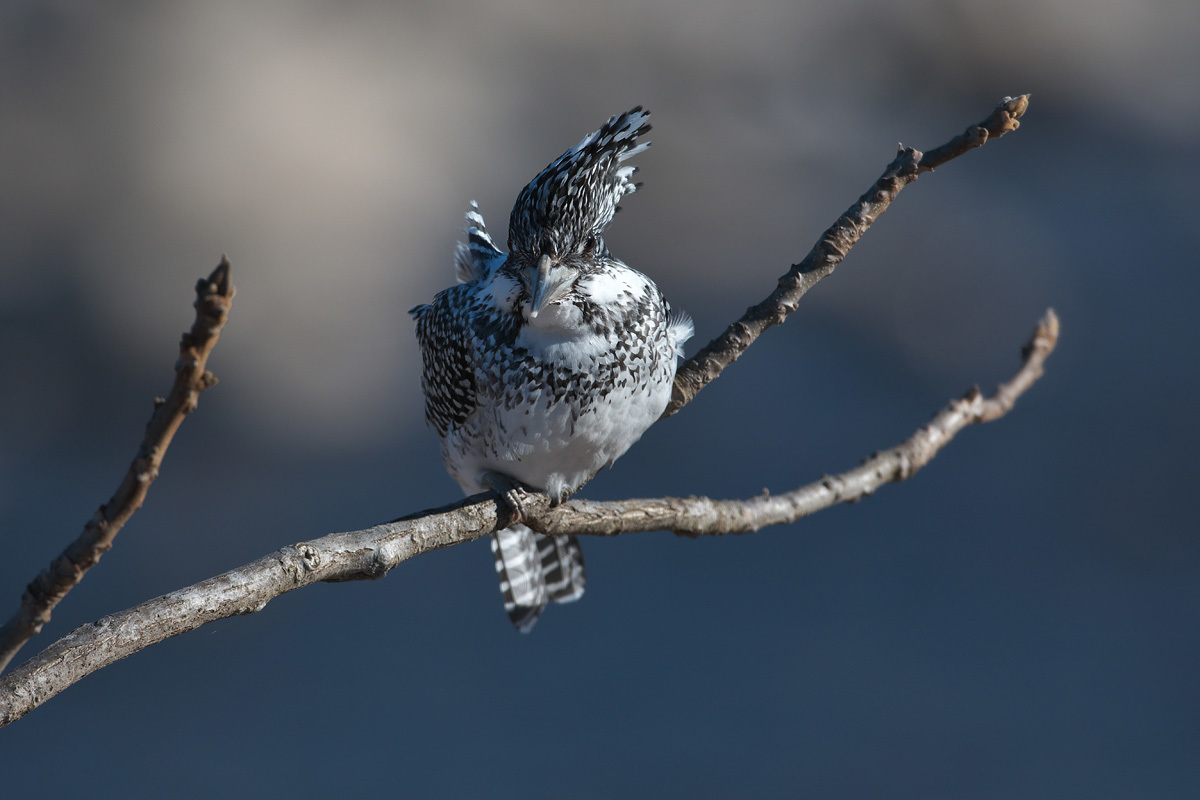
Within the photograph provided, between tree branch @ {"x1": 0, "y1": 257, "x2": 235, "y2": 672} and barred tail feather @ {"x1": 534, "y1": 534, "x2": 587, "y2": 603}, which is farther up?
barred tail feather @ {"x1": 534, "y1": 534, "x2": 587, "y2": 603}

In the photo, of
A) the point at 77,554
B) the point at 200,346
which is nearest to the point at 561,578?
the point at 77,554

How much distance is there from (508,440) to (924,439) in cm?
147

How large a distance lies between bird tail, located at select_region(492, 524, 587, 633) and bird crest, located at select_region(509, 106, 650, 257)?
4.87 feet

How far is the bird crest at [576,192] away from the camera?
2.47 metres

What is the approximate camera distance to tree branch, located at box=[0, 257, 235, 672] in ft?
3.32

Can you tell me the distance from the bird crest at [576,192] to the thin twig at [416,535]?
2.27 feet

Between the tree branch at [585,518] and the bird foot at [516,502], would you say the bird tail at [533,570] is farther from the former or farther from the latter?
the bird foot at [516,502]

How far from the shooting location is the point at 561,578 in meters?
3.88

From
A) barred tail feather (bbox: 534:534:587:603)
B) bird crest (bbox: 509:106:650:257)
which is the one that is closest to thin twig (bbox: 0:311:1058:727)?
bird crest (bbox: 509:106:650:257)

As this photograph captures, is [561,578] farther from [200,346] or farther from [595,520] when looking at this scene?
[200,346]

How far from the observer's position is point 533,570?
12.6 ft

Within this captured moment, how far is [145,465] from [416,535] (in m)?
0.90

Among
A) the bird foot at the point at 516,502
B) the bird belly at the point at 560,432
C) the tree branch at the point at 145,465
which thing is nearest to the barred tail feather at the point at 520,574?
the bird belly at the point at 560,432

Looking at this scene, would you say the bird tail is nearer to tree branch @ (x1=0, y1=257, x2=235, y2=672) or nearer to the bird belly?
the bird belly
